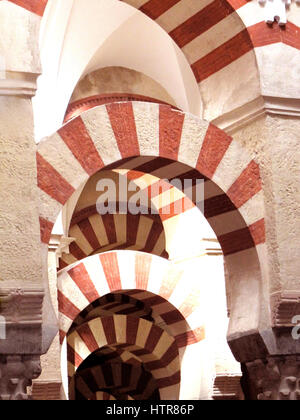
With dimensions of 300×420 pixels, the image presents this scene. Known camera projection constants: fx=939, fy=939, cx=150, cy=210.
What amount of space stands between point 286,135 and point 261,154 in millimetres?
160

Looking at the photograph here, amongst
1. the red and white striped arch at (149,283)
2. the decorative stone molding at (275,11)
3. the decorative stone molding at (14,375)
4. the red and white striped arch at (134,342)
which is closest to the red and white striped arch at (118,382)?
the red and white striped arch at (134,342)

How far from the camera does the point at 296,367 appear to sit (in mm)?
4633

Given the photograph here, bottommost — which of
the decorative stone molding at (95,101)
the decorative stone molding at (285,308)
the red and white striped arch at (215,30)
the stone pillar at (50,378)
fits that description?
the stone pillar at (50,378)

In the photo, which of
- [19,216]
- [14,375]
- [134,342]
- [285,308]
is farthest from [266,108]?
[134,342]

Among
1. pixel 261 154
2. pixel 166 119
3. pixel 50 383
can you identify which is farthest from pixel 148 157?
pixel 50 383

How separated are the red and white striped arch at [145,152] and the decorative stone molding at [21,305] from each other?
12.6 inches

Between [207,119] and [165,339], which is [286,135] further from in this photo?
[165,339]

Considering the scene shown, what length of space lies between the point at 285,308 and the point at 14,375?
1417mm

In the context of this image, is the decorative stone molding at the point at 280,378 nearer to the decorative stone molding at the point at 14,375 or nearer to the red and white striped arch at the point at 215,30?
the decorative stone molding at the point at 14,375

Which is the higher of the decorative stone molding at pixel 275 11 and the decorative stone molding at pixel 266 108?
the decorative stone molding at pixel 275 11

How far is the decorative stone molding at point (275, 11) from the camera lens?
4.87 metres

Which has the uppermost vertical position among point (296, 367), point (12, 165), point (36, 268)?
point (12, 165)

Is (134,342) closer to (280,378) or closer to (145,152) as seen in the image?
(280,378)

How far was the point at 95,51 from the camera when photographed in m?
7.70
